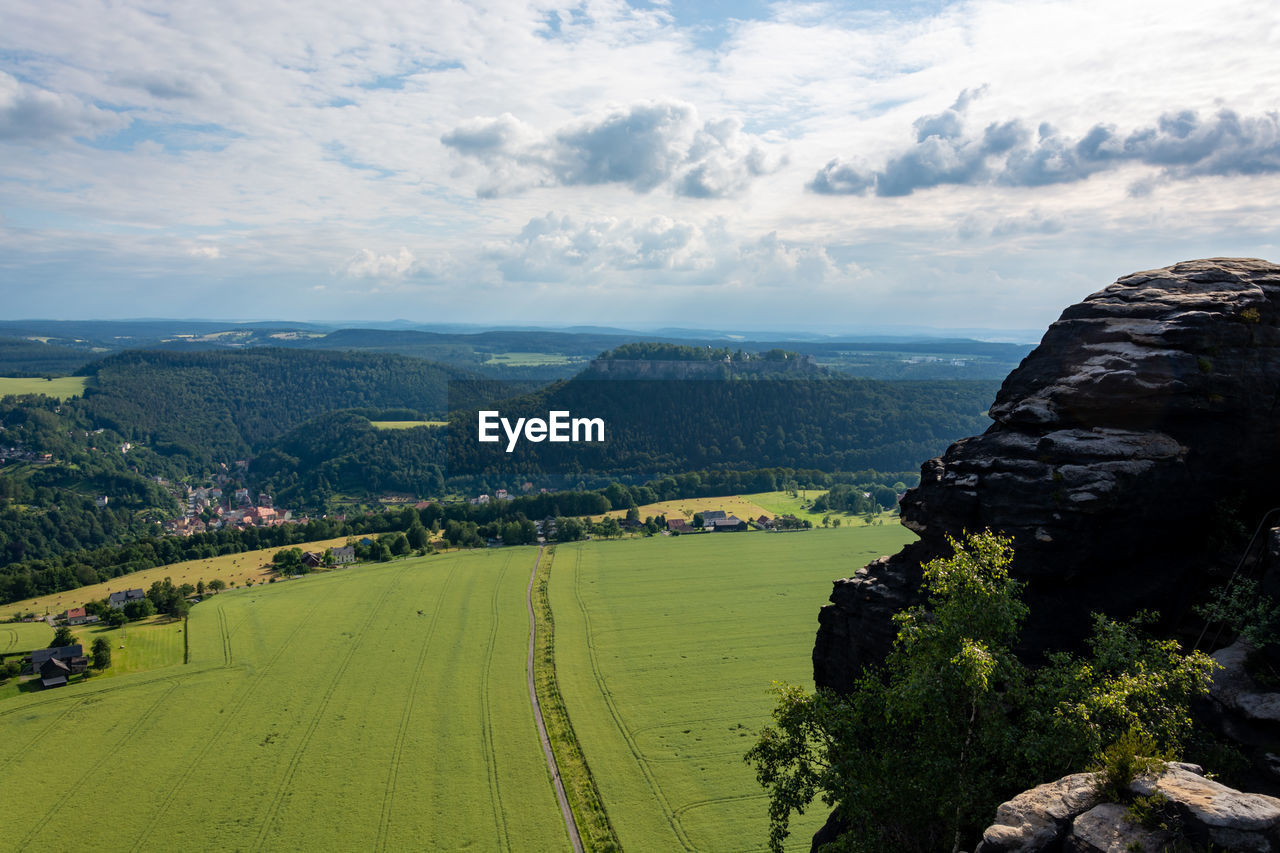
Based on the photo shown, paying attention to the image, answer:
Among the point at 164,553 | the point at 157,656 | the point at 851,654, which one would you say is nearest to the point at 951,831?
the point at 851,654

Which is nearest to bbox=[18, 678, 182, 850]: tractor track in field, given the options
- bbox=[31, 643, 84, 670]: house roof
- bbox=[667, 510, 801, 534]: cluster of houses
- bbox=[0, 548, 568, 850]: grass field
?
bbox=[0, 548, 568, 850]: grass field

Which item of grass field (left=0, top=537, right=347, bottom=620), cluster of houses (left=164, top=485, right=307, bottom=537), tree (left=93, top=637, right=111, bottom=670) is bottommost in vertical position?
cluster of houses (left=164, top=485, right=307, bottom=537)

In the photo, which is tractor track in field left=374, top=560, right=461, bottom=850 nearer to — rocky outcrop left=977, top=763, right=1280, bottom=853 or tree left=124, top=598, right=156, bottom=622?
tree left=124, top=598, right=156, bottom=622

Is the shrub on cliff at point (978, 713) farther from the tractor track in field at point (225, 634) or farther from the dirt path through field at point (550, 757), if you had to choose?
the tractor track in field at point (225, 634)

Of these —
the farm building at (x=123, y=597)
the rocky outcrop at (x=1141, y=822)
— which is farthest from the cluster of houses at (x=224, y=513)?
the rocky outcrop at (x=1141, y=822)

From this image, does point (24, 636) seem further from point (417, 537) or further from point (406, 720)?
point (417, 537)

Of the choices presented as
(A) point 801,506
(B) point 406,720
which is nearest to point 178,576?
(B) point 406,720
